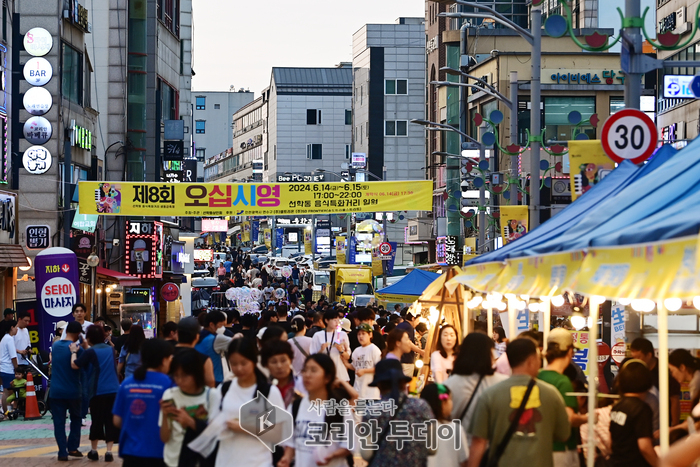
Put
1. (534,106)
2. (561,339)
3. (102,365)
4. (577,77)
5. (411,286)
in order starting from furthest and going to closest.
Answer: (577,77) < (411,286) < (534,106) < (102,365) < (561,339)

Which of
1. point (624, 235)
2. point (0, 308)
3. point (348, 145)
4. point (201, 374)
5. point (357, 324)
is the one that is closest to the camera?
point (624, 235)

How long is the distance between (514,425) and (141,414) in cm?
312

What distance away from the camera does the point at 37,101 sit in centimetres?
3117

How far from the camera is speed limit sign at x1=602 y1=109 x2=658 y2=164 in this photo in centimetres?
1391

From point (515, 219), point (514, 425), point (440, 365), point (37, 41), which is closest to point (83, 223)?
point (37, 41)

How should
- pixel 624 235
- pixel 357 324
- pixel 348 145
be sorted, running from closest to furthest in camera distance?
pixel 624 235 < pixel 357 324 < pixel 348 145

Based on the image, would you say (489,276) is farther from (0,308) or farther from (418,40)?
(418,40)

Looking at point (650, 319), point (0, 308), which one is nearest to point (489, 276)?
point (650, 319)

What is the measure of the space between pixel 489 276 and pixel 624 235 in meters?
5.10

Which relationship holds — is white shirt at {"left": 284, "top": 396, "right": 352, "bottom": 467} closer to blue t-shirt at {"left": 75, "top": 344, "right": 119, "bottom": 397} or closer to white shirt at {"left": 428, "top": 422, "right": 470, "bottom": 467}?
white shirt at {"left": 428, "top": 422, "right": 470, "bottom": 467}

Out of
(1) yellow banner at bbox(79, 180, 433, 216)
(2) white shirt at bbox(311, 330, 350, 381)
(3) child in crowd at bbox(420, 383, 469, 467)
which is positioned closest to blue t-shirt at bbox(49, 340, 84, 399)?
(2) white shirt at bbox(311, 330, 350, 381)

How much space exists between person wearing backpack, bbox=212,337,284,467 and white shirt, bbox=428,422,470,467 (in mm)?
1222

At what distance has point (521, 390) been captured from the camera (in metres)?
7.29

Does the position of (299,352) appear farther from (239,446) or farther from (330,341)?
(239,446)
